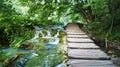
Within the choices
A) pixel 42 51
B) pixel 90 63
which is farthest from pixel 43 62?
pixel 90 63

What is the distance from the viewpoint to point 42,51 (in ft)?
25.5

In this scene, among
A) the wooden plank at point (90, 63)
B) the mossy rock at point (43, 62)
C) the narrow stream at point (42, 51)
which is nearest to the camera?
the wooden plank at point (90, 63)

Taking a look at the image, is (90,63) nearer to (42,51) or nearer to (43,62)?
(43,62)

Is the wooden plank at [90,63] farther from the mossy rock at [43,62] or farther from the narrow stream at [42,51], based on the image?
the mossy rock at [43,62]

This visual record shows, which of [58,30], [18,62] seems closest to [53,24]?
[58,30]

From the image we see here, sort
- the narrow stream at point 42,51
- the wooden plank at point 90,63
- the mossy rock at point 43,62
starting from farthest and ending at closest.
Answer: the narrow stream at point 42,51 < the mossy rock at point 43,62 < the wooden plank at point 90,63

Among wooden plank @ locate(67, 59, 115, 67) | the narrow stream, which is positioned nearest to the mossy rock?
the narrow stream

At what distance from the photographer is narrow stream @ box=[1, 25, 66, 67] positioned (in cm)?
646

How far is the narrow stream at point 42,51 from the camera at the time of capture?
21.2ft

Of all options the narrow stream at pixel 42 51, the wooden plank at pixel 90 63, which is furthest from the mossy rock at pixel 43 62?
the wooden plank at pixel 90 63

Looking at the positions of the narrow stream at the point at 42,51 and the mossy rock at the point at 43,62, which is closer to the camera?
the mossy rock at the point at 43,62

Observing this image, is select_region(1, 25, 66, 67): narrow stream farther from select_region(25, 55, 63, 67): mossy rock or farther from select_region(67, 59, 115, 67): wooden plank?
select_region(67, 59, 115, 67): wooden plank

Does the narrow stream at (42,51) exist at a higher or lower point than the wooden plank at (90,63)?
lower

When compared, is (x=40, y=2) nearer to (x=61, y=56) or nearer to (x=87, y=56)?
(x=61, y=56)
